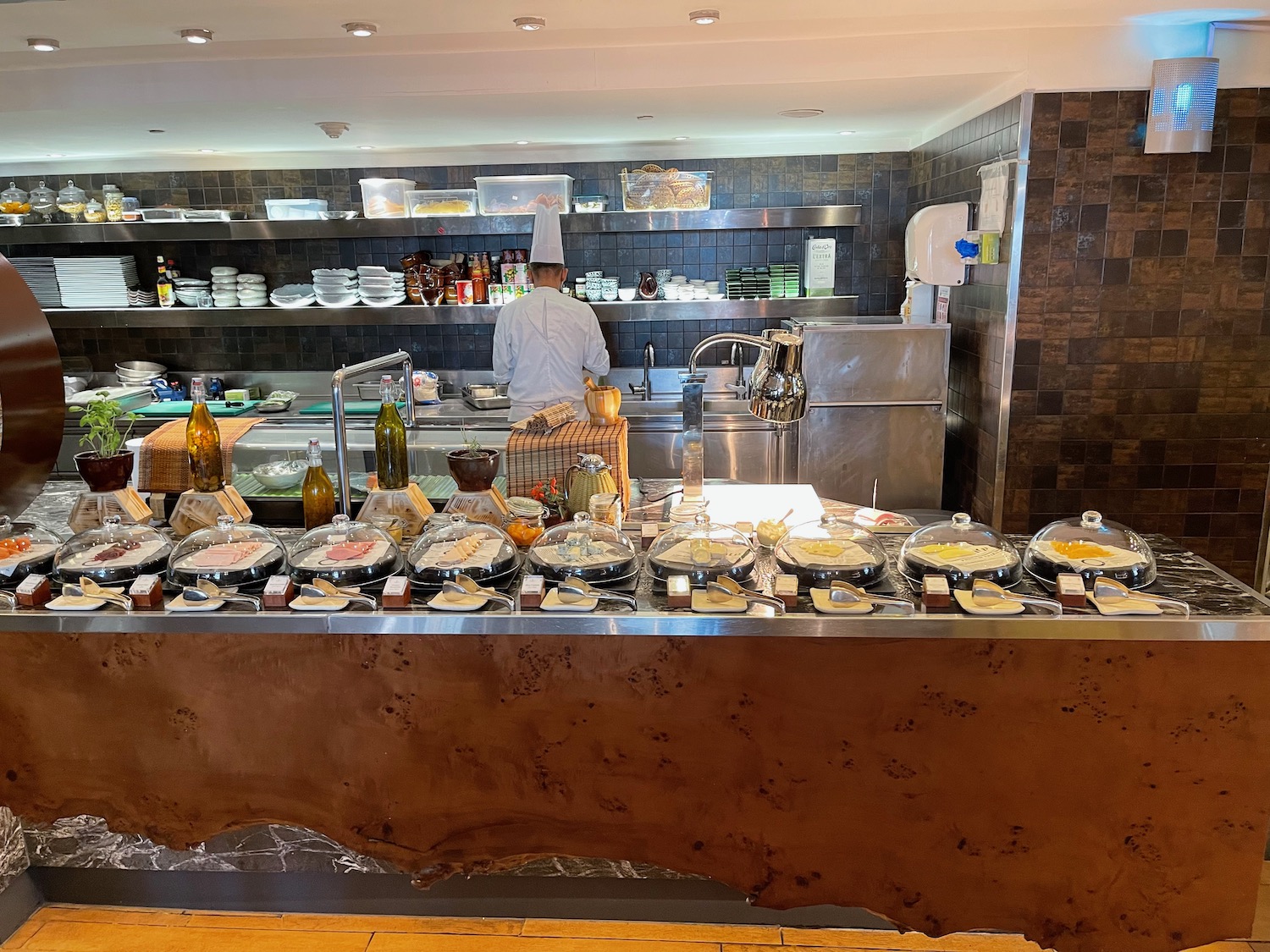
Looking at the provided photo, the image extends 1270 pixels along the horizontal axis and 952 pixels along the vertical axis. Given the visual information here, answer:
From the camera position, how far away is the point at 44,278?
20.3ft

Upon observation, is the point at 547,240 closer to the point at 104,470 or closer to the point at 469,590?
the point at 104,470

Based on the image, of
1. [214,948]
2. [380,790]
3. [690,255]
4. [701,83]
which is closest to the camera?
[380,790]

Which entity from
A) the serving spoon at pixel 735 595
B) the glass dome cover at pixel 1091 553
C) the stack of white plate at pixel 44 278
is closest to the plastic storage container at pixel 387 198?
the stack of white plate at pixel 44 278

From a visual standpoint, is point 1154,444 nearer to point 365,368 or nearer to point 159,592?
point 365,368

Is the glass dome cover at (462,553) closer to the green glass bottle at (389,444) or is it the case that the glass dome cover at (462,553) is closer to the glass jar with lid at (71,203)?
the green glass bottle at (389,444)

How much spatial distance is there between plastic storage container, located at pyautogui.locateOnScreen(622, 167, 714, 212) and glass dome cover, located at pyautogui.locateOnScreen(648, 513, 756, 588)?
3677mm

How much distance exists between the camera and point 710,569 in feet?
6.68

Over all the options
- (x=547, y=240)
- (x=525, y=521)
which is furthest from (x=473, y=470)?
(x=547, y=240)

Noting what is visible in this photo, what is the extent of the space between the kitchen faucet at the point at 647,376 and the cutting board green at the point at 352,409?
1663 mm

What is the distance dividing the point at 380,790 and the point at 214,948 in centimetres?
81

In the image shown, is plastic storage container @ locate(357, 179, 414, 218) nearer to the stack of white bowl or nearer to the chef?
the stack of white bowl

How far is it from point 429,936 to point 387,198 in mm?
4467

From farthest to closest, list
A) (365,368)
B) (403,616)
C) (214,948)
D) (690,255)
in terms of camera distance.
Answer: (690,255) < (365,368) < (214,948) < (403,616)

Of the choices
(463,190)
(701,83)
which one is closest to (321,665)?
(701,83)
